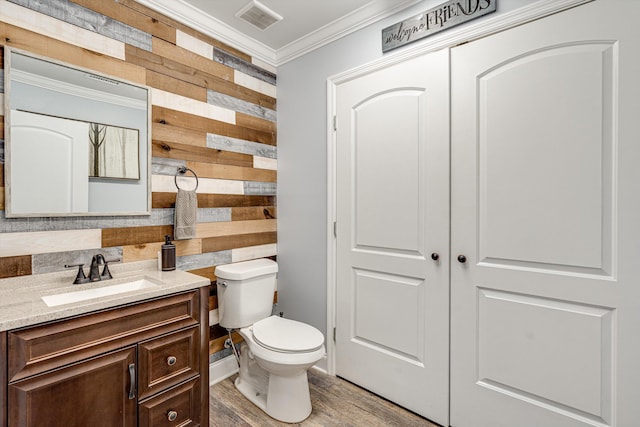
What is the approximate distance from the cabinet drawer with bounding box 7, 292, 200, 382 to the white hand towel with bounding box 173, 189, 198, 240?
0.52m

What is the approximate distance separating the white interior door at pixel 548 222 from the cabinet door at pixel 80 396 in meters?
1.59

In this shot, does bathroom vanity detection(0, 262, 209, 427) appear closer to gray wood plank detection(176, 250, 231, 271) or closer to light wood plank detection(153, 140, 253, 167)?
gray wood plank detection(176, 250, 231, 271)

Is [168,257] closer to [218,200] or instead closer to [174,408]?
[218,200]

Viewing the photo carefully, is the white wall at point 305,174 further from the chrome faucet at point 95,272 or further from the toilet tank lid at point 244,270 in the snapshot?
the chrome faucet at point 95,272

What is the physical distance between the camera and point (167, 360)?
1471mm

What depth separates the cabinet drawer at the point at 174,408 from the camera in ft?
4.60

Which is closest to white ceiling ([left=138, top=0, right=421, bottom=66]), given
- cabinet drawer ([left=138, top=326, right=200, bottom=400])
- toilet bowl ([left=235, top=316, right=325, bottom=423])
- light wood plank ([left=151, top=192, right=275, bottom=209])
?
light wood plank ([left=151, top=192, right=275, bottom=209])

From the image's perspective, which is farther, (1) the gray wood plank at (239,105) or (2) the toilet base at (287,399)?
(1) the gray wood plank at (239,105)

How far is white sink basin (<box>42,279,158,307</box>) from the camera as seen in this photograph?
4.46 ft

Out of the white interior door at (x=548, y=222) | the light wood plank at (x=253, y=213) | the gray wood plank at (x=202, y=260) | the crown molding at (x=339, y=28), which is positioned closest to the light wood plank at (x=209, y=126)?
the light wood plank at (x=253, y=213)

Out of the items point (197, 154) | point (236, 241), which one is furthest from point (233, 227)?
point (197, 154)

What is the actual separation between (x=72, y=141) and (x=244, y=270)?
3.76 feet

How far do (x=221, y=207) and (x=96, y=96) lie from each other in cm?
95

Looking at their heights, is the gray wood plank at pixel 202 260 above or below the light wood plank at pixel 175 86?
below
